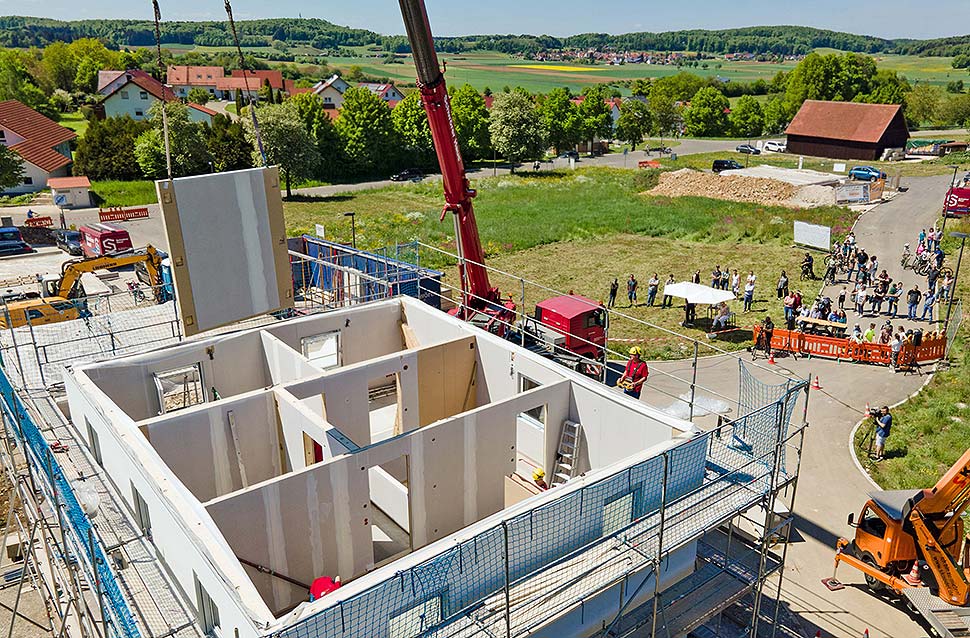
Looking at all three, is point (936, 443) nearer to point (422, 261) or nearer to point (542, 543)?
point (542, 543)

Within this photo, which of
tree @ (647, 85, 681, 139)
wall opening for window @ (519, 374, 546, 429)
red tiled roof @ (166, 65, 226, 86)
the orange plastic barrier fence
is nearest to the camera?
wall opening for window @ (519, 374, 546, 429)

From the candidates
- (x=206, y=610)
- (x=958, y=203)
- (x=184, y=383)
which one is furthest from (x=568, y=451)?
(x=958, y=203)

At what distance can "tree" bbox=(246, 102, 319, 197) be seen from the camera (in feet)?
200

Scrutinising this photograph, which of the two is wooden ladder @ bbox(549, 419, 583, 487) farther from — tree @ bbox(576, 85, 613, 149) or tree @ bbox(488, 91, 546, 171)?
tree @ bbox(576, 85, 613, 149)

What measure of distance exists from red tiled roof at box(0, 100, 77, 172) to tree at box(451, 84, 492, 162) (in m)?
37.8

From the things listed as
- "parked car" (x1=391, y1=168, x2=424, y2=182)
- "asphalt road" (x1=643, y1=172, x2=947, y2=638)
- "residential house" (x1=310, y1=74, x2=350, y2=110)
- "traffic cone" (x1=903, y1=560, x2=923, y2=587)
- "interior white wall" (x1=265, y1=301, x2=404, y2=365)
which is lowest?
"asphalt road" (x1=643, y1=172, x2=947, y2=638)

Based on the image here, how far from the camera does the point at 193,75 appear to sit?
387 feet

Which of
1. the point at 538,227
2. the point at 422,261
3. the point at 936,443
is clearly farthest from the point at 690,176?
the point at 936,443

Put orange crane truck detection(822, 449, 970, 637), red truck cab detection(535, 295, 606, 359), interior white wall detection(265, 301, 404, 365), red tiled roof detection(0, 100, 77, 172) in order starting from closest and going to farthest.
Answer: orange crane truck detection(822, 449, 970, 637)
interior white wall detection(265, 301, 404, 365)
red truck cab detection(535, 295, 606, 359)
red tiled roof detection(0, 100, 77, 172)

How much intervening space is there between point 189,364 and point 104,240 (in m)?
29.1

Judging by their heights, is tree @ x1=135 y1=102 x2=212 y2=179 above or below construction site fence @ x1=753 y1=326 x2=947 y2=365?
above

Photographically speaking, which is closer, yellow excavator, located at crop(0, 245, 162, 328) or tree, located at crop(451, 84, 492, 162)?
yellow excavator, located at crop(0, 245, 162, 328)

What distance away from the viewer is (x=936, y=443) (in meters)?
19.3

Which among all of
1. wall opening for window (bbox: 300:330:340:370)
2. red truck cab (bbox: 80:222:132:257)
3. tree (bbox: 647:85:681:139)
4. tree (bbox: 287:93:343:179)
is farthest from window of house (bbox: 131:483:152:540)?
tree (bbox: 647:85:681:139)
